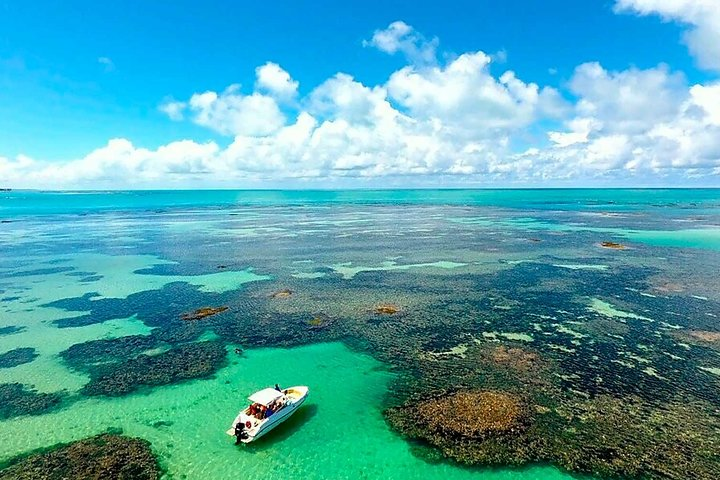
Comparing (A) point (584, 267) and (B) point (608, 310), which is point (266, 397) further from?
(A) point (584, 267)

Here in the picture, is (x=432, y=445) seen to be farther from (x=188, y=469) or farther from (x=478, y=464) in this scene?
(x=188, y=469)

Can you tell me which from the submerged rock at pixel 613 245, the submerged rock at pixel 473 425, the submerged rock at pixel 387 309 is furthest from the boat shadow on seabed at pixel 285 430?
the submerged rock at pixel 613 245

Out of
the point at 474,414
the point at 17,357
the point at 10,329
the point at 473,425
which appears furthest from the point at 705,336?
the point at 10,329

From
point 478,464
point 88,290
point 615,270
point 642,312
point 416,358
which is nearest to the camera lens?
point 478,464

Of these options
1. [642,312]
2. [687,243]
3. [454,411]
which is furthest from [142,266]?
[687,243]

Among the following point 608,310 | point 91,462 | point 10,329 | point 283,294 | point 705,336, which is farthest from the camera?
point 283,294
